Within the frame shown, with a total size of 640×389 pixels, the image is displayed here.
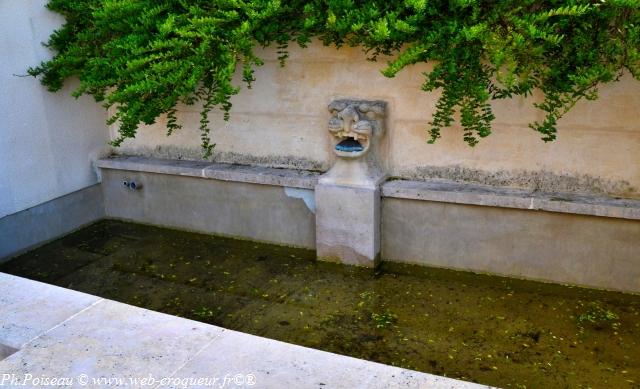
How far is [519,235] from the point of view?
4.35 metres

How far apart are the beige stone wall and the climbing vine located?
14 centimetres

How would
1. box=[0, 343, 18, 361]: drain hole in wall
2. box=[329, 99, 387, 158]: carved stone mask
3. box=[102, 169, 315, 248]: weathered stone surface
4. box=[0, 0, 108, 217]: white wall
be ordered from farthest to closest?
box=[102, 169, 315, 248]: weathered stone surface → box=[0, 0, 108, 217]: white wall → box=[329, 99, 387, 158]: carved stone mask → box=[0, 343, 18, 361]: drain hole in wall

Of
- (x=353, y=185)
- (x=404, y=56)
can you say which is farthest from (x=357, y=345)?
(x=404, y=56)

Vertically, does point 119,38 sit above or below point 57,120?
above

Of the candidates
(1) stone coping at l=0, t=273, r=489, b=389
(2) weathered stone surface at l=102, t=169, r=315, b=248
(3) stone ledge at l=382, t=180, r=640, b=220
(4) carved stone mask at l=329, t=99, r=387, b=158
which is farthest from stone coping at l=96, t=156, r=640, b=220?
(1) stone coping at l=0, t=273, r=489, b=389

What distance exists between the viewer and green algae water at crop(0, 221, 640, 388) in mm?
3434

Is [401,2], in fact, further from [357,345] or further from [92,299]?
[92,299]

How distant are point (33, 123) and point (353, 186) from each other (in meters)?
3.05

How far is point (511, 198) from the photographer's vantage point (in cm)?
423

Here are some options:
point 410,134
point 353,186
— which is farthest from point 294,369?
point 410,134

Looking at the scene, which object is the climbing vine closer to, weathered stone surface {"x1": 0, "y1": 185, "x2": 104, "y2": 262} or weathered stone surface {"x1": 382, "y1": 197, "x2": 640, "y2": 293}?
weathered stone surface {"x1": 382, "y1": 197, "x2": 640, "y2": 293}

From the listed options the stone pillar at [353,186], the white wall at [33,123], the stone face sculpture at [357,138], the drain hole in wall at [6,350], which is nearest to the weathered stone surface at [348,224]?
the stone pillar at [353,186]

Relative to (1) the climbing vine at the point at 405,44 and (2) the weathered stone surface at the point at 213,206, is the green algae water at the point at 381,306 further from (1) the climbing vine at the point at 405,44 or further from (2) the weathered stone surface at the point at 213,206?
(1) the climbing vine at the point at 405,44

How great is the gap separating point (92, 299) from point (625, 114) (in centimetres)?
363
